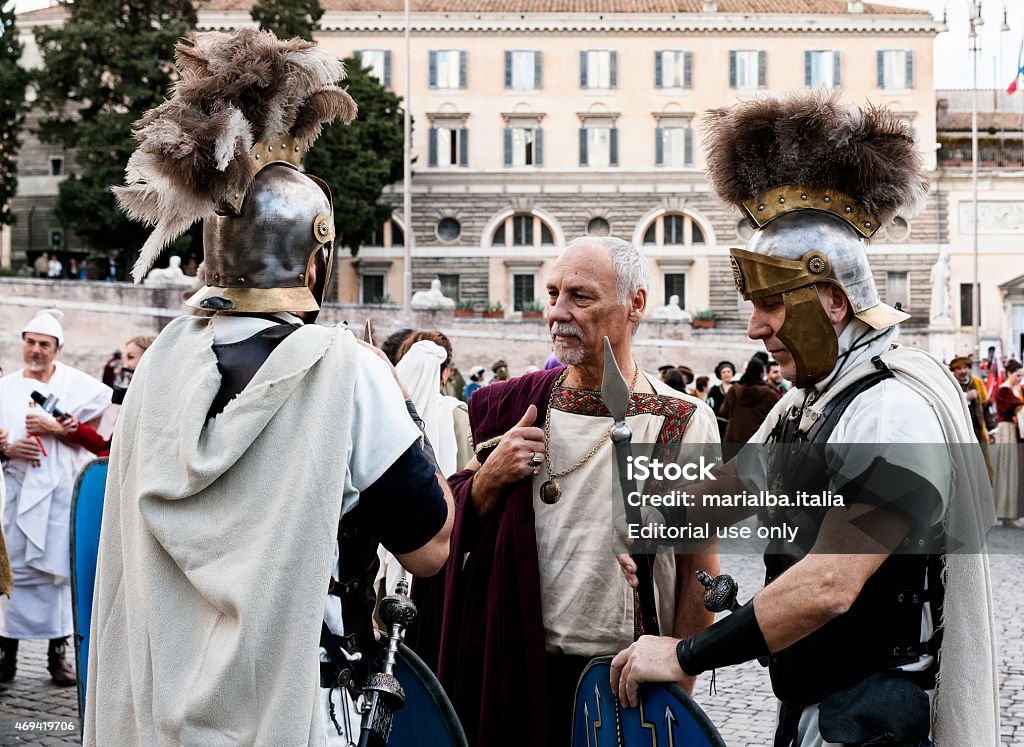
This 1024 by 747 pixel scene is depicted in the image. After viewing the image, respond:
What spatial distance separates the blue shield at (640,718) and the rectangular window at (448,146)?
50.6 meters

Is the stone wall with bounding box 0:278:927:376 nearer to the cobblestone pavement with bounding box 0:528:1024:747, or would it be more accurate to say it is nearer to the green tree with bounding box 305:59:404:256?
the green tree with bounding box 305:59:404:256

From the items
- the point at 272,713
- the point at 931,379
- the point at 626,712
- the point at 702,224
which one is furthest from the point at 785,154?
the point at 702,224

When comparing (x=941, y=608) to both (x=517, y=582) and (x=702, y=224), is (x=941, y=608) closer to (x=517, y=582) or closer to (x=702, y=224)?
(x=517, y=582)

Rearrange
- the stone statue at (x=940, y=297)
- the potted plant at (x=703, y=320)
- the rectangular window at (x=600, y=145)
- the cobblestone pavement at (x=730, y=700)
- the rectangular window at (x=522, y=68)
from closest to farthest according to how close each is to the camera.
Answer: the cobblestone pavement at (x=730, y=700), the stone statue at (x=940, y=297), the potted plant at (x=703, y=320), the rectangular window at (x=522, y=68), the rectangular window at (x=600, y=145)

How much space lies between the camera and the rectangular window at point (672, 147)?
2079 inches

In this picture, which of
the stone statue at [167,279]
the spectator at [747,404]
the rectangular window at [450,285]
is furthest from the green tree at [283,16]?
the spectator at [747,404]

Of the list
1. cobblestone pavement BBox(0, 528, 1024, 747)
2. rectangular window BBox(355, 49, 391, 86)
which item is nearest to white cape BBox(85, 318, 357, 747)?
cobblestone pavement BBox(0, 528, 1024, 747)

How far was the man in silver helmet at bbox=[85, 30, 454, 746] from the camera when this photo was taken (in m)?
2.35

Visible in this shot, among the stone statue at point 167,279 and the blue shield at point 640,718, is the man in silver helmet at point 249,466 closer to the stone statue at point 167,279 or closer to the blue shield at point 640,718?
the blue shield at point 640,718

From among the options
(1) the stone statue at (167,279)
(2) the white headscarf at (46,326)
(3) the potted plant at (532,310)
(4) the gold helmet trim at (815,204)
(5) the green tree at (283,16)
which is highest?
(5) the green tree at (283,16)

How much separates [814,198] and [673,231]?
166ft

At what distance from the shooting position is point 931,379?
2504 mm

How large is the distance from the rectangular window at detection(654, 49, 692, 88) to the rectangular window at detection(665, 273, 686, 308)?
7888 mm

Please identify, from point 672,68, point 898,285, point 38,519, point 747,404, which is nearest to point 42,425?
point 38,519
